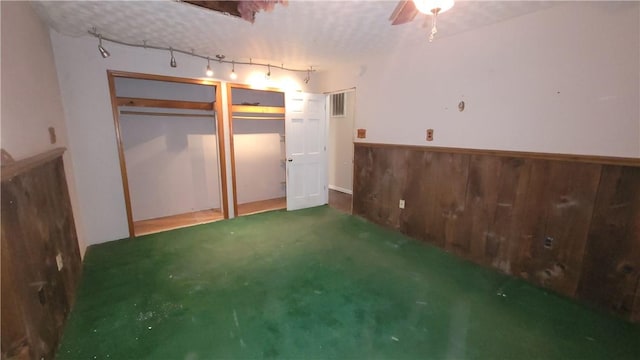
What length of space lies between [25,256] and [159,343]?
915 mm

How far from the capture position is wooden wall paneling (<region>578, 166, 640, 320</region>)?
1.93 metres

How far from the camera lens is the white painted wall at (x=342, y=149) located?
18.9 feet

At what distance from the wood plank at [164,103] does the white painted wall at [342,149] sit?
8.69ft

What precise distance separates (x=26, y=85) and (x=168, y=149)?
229 centimetres

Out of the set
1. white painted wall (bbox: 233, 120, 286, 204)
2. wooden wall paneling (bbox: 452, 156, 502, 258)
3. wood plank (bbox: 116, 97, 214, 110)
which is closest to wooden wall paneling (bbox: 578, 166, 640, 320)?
wooden wall paneling (bbox: 452, 156, 502, 258)

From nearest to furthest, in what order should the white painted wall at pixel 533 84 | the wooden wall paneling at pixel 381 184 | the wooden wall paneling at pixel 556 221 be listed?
the white painted wall at pixel 533 84
the wooden wall paneling at pixel 556 221
the wooden wall paneling at pixel 381 184

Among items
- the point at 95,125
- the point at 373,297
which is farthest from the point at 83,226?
the point at 373,297

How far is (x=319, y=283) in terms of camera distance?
97.0 inches

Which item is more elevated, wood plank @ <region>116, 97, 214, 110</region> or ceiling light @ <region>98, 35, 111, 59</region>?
ceiling light @ <region>98, 35, 111, 59</region>

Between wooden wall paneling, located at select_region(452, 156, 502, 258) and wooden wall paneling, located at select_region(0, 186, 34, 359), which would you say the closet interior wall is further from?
wooden wall paneling, located at select_region(452, 156, 502, 258)

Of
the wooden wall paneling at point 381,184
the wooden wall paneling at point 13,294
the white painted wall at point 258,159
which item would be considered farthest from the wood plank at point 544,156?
the wooden wall paneling at point 13,294

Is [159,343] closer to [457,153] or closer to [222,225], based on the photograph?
[222,225]

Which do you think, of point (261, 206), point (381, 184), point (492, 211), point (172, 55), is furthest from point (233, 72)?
point (492, 211)

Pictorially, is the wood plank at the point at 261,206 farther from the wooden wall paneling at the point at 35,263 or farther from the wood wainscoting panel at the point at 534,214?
the wooden wall paneling at the point at 35,263
